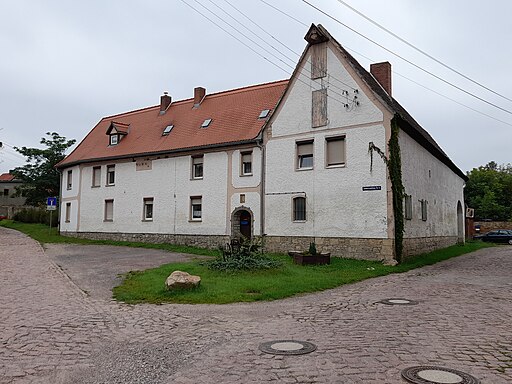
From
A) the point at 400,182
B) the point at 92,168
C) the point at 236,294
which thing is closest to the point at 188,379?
the point at 236,294

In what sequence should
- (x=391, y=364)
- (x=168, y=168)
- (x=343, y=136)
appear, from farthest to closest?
(x=168, y=168) < (x=343, y=136) < (x=391, y=364)

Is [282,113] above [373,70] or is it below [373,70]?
below

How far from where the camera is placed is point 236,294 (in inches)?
429

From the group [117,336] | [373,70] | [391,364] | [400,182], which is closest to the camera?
[391,364]

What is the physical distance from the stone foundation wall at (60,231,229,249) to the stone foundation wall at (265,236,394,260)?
327 centimetres

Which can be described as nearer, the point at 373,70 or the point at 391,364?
the point at 391,364

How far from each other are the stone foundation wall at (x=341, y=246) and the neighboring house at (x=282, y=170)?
0.05m

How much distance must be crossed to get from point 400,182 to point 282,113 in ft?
21.9

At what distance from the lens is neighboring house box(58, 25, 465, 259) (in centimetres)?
1962

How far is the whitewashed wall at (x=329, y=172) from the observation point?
1927 centimetres

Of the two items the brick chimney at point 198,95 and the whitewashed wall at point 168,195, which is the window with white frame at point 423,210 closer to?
the whitewashed wall at point 168,195

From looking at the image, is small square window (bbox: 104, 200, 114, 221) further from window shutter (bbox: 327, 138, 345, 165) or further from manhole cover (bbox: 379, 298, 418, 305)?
manhole cover (bbox: 379, 298, 418, 305)

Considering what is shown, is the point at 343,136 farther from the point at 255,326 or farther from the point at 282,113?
the point at 255,326

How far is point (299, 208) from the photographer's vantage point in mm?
21438
